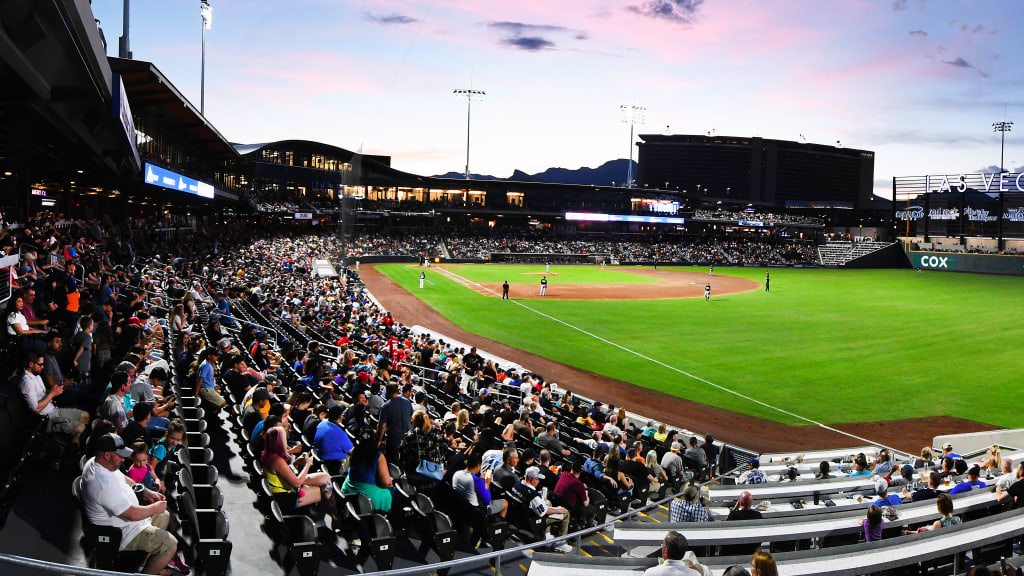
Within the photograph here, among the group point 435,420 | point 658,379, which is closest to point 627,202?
point 658,379

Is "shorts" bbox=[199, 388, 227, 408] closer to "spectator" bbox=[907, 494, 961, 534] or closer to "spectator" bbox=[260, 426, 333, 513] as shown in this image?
"spectator" bbox=[260, 426, 333, 513]

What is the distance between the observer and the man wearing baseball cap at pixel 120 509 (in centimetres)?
512

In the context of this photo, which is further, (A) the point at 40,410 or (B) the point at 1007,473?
(B) the point at 1007,473

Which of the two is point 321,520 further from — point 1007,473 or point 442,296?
point 442,296

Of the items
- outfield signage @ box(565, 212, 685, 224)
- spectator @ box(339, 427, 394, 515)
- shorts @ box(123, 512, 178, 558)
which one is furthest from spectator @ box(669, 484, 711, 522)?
outfield signage @ box(565, 212, 685, 224)

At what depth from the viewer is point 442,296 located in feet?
142

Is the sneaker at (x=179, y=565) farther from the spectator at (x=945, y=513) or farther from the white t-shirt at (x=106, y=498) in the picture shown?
the spectator at (x=945, y=513)

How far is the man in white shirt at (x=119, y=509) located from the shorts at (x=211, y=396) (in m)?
4.42

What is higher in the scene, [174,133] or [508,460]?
[174,133]

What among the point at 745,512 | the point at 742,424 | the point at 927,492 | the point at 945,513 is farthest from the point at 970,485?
the point at 742,424

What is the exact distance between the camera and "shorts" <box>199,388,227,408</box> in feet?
31.3

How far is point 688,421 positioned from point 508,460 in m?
10.8

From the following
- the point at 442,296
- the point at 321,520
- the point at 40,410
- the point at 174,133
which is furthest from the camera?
the point at 442,296

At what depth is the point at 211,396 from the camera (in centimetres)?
958
